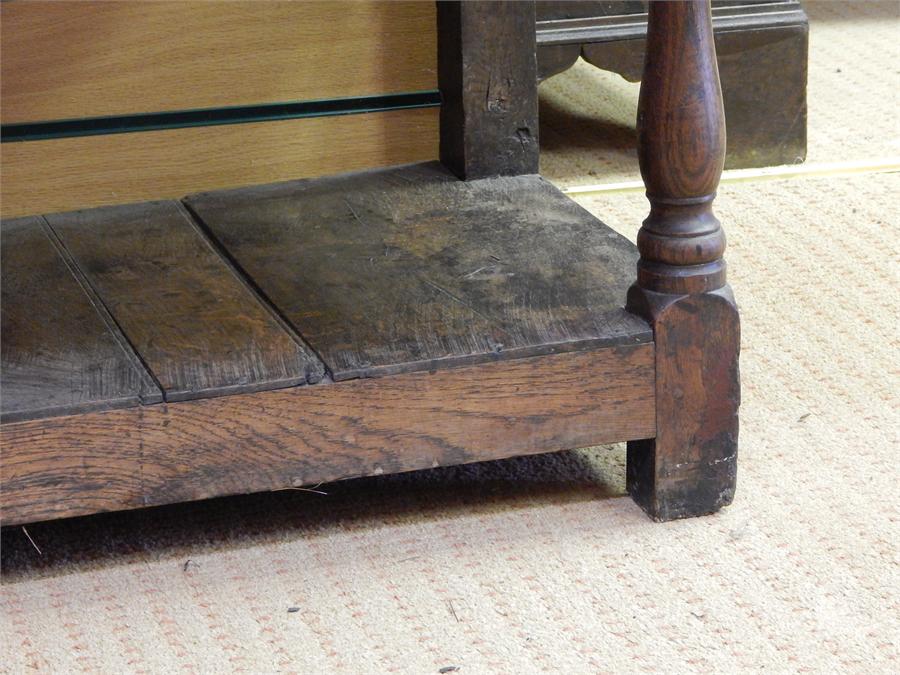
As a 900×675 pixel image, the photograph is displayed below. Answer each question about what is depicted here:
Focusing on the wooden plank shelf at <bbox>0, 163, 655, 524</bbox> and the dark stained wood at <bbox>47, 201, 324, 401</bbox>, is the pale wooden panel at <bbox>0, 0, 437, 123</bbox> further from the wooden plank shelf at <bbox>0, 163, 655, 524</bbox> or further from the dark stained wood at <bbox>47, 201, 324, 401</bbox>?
the wooden plank shelf at <bbox>0, 163, 655, 524</bbox>

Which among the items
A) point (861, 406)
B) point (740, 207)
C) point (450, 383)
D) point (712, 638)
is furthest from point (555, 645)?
point (740, 207)

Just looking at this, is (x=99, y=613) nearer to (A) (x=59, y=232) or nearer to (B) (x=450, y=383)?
(B) (x=450, y=383)

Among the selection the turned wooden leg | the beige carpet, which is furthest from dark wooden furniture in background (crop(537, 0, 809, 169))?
the turned wooden leg

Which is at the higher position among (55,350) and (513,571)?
(55,350)

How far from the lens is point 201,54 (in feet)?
4.82

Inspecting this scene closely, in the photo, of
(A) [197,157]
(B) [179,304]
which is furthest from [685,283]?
(A) [197,157]

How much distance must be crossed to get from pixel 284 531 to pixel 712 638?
1.21ft

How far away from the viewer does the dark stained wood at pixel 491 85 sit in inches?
55.4

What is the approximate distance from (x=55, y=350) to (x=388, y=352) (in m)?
0.26

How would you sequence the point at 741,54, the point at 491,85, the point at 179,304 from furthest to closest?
the point at 741,54 < the point at 491,85 < the point at 179,304

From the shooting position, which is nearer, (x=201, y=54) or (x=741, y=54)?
(x=201, y=54)

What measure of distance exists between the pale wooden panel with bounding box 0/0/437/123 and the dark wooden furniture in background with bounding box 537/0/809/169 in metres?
0.50

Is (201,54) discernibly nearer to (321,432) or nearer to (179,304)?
(179,304)

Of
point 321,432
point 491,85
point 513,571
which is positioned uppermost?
point 491,85
